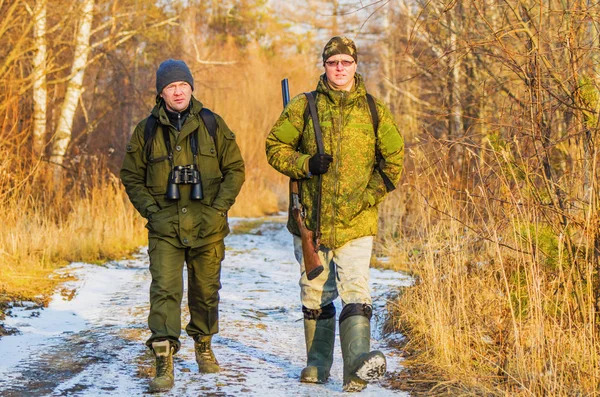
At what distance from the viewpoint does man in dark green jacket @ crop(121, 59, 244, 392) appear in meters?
5.50

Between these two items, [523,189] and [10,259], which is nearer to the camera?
[523,189]

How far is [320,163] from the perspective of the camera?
520 centimetres

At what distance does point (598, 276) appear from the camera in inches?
221

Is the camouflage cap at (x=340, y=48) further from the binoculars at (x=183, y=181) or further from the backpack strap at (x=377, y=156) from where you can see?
the binoculars at (x=183, y=181)

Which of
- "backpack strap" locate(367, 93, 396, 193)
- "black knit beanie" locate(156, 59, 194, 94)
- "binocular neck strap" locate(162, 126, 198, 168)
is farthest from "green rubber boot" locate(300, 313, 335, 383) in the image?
"black knit beanie" locate(156, 59, 194, 94)

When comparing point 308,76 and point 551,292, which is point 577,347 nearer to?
point 551,292

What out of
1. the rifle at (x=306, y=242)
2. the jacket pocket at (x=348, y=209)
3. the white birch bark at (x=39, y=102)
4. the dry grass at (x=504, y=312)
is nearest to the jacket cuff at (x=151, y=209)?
the rifle at (x=306, y=242)

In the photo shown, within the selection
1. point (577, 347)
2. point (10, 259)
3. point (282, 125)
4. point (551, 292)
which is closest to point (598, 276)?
point (551, 292)

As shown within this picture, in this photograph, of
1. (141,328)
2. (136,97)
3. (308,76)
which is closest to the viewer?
(141,328)

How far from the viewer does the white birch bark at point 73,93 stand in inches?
585

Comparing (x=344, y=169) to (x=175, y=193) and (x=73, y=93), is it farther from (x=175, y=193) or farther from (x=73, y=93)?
(x=73, y=93)

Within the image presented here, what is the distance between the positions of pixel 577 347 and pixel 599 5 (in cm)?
218

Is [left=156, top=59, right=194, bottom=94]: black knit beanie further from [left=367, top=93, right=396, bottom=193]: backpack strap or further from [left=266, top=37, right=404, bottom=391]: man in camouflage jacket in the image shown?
[left=367, top=93, right=396, bottom=193]: backpack strap

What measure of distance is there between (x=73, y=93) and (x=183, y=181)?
1053 centimetres
